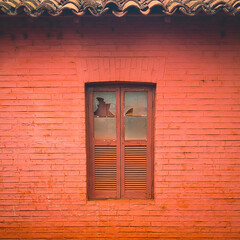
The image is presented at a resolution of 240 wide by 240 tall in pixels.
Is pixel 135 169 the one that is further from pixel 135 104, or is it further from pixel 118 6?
pixel 118 6

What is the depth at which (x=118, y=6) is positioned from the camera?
2.61 metres

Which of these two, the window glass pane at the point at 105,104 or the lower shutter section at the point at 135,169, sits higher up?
the window glass pane at the point at 105,104

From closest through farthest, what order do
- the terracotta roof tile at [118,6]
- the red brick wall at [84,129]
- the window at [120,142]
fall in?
the terracotta roof tile at [118,6], the red brick wall at [84,129], the window at [120,142]

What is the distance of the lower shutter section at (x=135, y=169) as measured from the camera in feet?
11.9

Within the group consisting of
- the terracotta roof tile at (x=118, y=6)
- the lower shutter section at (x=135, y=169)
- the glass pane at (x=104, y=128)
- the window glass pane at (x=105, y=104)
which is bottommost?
the lower shutter section at (x=135, y=169)

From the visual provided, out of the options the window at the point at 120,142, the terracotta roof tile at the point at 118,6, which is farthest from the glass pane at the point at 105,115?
the terracotta roof tile at the point at 118,6

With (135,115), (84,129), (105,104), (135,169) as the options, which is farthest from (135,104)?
(135,169)

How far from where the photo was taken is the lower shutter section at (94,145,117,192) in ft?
11.9

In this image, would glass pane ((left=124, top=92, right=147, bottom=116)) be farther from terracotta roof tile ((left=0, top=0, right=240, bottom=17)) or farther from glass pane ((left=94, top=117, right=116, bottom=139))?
terracotta roof tile ((left=0, top=0, right=240, bottom=17))

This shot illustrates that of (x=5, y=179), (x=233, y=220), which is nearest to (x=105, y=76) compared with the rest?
(x=5, y=179)

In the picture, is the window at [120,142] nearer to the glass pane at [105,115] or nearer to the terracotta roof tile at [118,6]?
the glass pane at [105,115]

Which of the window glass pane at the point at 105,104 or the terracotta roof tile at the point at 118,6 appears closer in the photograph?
the terracotta roof tile at the point at 118,6

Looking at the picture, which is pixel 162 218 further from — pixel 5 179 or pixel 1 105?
pixel 1 105

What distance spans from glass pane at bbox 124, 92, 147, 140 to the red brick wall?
0.29 metres
